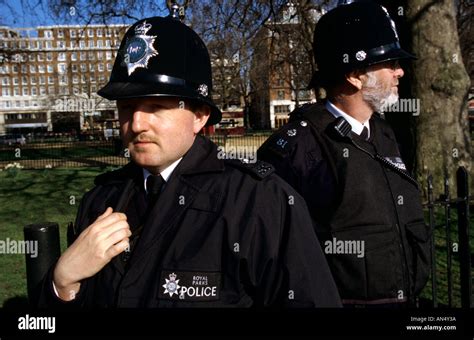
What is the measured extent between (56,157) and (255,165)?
81.2 feet

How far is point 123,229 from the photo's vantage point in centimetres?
173

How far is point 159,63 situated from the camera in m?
1.97

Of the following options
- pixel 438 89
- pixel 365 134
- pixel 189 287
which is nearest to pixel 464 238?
pixel 365 134

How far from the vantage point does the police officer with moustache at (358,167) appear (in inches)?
102

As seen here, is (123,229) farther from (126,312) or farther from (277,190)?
(277,190)

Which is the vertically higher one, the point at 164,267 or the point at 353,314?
the point at 164,267

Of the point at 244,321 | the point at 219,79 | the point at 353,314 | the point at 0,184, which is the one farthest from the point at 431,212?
the point at 219,79

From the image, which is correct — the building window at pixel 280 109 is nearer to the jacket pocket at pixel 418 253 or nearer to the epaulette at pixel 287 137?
the epaulette at pixel 287 137

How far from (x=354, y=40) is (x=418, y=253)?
4.18 feet

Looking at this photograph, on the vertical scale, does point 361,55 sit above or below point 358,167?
above

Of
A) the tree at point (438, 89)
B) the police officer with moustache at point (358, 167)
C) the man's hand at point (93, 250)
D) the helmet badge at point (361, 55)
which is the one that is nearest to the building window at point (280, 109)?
the tree at point (438, 89)

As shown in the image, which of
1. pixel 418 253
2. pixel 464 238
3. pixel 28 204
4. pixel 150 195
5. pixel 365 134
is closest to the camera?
pixel 150 195

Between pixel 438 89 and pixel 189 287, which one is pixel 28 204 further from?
pixel 189 287

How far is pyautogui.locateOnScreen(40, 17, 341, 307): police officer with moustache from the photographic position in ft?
5.64
